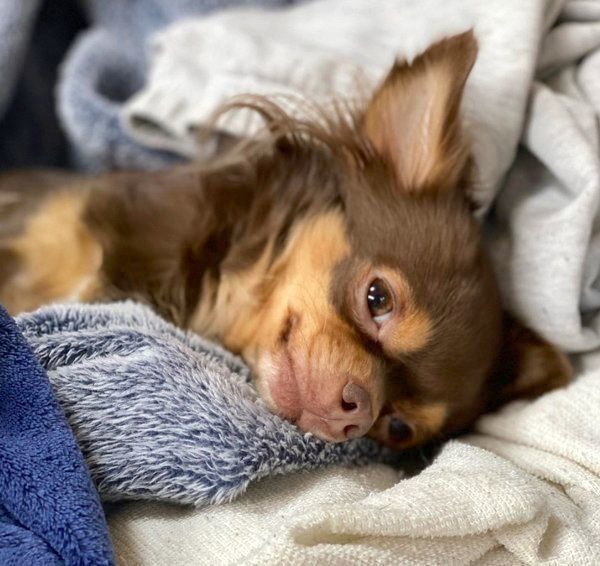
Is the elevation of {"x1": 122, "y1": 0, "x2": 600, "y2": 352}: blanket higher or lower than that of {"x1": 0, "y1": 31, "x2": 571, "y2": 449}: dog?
higher

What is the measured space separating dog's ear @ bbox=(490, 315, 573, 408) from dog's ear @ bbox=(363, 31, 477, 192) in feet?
1.22

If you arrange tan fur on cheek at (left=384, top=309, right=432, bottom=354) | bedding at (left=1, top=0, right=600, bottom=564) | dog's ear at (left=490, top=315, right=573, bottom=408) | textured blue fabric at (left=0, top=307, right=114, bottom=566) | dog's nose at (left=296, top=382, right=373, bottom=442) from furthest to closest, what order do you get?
1. dog's ear at (left=490, top=315, right=573, bottom=408)
2. tan fur on cheek at (left=384, top=309, right=432, bottom=354)
3. dog's nose at (left=296, top=382, right=373, bottom=442)
4. bedding at (left=1, top=0, right=600, bottom=564)
5. textured blue fabric at (left=0, top=307, right=114, bottom=566)

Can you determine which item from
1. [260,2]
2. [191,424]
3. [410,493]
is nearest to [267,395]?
[191,424]

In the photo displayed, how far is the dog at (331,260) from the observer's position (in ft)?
4.62

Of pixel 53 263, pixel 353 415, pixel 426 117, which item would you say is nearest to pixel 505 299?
pixel 426 117

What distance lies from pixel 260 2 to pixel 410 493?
5.80ft

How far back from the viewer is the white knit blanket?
3.30 feet

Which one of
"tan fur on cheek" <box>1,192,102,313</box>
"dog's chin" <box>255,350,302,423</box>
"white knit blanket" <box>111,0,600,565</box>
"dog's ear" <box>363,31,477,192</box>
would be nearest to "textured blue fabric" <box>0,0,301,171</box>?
"white knit blanket" <box>111,0,600,565</box>

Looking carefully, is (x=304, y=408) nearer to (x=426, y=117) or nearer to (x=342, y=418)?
(x=342, y=418)

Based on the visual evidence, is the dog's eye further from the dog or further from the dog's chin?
the dog's chin

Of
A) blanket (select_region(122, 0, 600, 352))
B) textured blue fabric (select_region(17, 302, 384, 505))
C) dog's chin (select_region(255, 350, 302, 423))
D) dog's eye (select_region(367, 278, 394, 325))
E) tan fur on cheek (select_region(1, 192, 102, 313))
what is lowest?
tan fur on cheek (select_region(1, 192, 102, 313))

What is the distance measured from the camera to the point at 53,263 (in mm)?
1626

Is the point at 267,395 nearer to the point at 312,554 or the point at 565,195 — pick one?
the point at 312,554

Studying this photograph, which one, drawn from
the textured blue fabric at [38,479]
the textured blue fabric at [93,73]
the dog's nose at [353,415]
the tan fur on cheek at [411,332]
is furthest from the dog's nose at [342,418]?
the textured blue fabric at [93,73]
